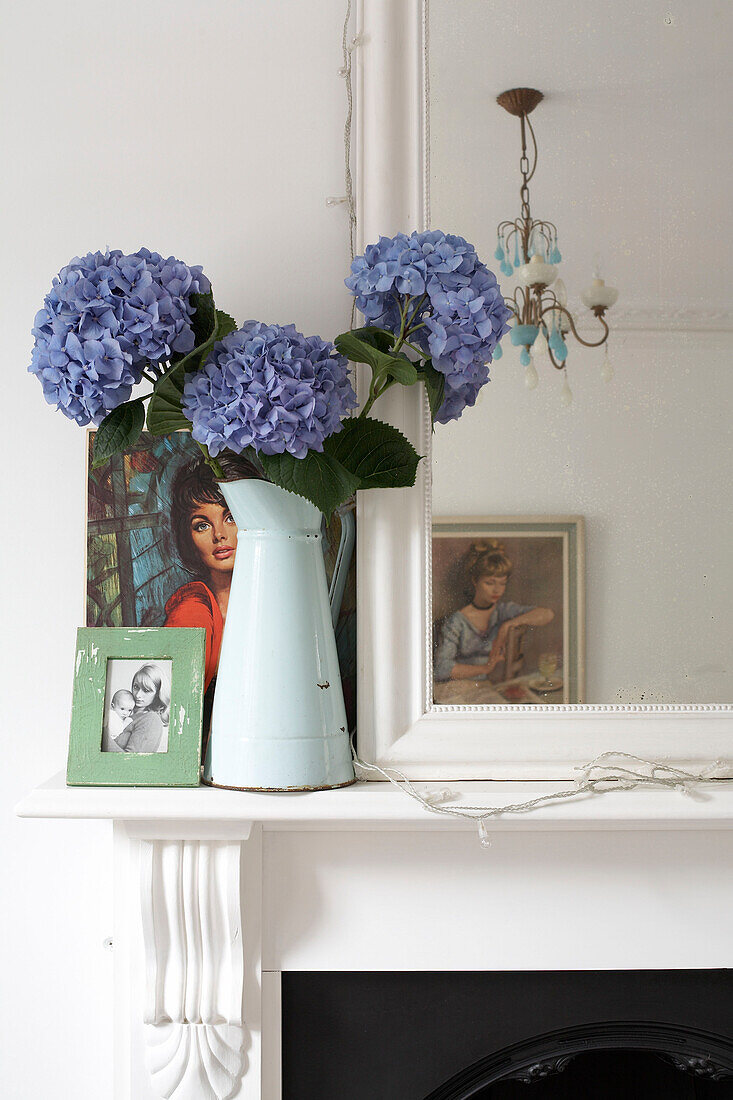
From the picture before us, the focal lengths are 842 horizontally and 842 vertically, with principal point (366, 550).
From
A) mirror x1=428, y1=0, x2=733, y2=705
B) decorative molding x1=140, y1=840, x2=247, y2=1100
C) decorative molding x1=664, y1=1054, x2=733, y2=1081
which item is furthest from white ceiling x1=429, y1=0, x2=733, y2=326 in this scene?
decorative molding x1=664, y1=1054, x2=733, y2=1081

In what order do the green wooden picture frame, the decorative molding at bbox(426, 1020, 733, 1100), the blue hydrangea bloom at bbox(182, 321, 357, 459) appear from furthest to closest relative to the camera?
the decorative molding at bbox(426, 1020, 733, 1100) < the green wooden picture frame < the blue hydrangea bloom at bbox(182, 321, 357, 459)

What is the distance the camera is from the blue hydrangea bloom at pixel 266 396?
78 cm

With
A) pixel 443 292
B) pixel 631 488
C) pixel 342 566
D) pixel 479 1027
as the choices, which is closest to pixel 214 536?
pixel 342 566

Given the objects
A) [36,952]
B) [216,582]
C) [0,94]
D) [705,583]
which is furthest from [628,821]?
[0,94]

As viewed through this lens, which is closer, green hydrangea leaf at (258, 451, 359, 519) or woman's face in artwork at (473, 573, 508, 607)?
green hydrangea leaf at (258, 451, 359, 519)

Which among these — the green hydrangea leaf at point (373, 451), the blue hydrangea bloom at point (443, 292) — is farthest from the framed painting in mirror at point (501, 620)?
the blue hydrangea bloom at point (443, 292)

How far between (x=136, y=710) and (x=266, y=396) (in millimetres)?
367

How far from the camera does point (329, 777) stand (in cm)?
88

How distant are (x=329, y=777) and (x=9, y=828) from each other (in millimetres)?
449

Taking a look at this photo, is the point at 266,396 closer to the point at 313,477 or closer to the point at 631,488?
the point at 313,477

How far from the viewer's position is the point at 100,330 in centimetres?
79

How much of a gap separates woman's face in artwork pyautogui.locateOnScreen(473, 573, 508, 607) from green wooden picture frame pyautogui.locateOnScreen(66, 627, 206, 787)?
31cm

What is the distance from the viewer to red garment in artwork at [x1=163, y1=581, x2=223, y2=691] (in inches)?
39.4

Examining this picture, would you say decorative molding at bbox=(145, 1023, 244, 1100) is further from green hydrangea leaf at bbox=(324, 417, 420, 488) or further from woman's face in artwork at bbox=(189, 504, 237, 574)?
green hydrangea leaf at bbox=(324, 417, 420, 488)
